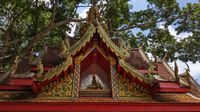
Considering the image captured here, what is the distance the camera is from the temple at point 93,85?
6.77m

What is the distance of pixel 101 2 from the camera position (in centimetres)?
1606

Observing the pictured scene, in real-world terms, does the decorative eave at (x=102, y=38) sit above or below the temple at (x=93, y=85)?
above

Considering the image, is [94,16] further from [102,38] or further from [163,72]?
[163,72]

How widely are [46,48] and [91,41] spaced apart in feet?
7.29

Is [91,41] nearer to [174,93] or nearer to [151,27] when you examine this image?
[174,93]

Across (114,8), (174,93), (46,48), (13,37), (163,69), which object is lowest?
(174,93)

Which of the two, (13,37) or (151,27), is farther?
(151,27)

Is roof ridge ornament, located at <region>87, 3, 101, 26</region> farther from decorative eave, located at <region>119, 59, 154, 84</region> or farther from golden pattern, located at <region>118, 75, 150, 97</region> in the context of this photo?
golden pattern, located at <region>118, 75, 150, 97</region>

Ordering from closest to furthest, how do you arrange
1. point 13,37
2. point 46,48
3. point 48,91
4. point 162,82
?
point 48,91, point 162,82, point 46,48, point 13,37

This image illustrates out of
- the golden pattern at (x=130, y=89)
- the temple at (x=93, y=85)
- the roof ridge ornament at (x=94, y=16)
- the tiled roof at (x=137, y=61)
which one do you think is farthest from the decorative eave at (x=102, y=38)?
the tiled roof at (x=137, y=61)

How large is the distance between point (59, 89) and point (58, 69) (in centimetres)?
46

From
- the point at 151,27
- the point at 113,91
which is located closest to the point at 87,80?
Result: the point at 113,91

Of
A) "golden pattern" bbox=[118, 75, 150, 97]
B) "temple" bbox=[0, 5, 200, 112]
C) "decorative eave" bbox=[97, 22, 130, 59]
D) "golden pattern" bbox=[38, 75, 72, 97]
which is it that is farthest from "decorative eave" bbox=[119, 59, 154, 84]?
"golden pattern" bbox=[38, 75, 72, 97]

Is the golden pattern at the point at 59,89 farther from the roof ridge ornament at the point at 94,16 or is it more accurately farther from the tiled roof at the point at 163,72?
the tiled roof at the point at 163,72
